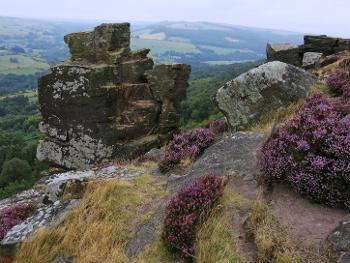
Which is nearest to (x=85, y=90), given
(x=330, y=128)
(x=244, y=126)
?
(x=244, y=126)

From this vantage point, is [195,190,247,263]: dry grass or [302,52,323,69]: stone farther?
[302,52,323,69]: stone

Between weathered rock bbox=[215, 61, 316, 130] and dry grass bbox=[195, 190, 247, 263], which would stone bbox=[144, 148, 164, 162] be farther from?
dry grass bbox=[195, 190, 247, 263]

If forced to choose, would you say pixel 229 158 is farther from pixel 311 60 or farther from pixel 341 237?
pixel 311 60

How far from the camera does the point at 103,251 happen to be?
32.3ft

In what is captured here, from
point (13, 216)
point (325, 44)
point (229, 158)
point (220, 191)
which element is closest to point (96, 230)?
point (220, 191)

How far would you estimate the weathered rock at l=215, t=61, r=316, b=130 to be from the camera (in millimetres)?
15492

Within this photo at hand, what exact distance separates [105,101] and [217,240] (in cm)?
1385

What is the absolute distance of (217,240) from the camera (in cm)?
860

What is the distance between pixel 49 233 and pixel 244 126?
7.57 metres

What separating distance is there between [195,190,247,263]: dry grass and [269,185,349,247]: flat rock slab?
83 centimetres

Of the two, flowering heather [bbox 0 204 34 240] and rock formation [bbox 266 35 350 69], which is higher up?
rock formation [bbox 266 35 350 69]

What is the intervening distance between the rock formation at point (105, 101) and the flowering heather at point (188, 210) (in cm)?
1145

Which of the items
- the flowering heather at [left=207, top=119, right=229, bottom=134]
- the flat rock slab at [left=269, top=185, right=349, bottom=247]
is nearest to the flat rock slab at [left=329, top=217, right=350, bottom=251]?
the flat rock slab at [left=269, top=185, right=349, bottom=247]

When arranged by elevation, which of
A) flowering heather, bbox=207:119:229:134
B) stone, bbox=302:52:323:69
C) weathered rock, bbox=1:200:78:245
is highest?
stone, bbox=302:52:323:69
